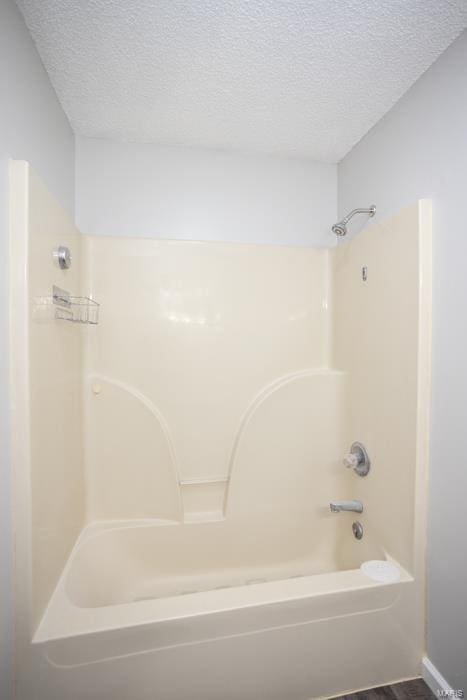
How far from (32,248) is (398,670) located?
2.06m

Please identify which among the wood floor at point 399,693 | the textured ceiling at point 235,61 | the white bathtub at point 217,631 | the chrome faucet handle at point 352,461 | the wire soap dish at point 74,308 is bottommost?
the wood floor at point 399,693

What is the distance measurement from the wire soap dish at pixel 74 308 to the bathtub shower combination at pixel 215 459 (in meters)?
0.01

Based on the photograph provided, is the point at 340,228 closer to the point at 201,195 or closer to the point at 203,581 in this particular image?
the point at 201,195

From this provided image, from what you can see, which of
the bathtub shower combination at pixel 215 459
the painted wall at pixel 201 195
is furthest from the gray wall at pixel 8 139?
the painted wall at pixel 201 195

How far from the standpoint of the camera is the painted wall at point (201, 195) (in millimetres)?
1722

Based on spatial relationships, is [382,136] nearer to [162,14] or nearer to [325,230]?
[325,230]

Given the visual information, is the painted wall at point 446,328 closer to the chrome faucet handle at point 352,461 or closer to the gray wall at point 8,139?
the chrome faucet handle at point 352,461

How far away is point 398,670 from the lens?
1278mm

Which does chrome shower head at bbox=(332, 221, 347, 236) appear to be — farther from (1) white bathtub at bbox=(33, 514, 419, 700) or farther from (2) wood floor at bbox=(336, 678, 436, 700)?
(2) wood floor at bbox=(336, 678, 436, 700)

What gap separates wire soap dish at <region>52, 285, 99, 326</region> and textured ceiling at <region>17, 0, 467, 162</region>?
86 cm

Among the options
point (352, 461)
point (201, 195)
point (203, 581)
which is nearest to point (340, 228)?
point (201, 195)

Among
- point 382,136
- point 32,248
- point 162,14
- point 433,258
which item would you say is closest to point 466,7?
point 382,136

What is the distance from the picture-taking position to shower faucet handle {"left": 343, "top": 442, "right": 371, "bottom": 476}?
162 cm

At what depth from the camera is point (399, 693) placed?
124 centimetres
